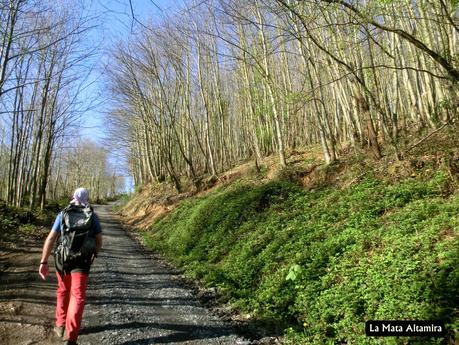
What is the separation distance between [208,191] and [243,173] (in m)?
1.99

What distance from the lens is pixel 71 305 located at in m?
4.16

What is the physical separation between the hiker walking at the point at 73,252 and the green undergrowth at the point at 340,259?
8.36 ft

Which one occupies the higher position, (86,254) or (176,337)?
(86,254)

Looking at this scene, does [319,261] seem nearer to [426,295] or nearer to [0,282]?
[426,295]

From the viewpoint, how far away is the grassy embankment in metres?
4.21

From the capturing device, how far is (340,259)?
569 centimetres

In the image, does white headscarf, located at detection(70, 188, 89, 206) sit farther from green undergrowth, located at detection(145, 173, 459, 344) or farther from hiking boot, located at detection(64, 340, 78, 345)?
green undergrowth, located at detection(145, 173, 459, 344)

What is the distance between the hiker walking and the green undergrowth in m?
2.55

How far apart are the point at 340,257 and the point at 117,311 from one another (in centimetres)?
338

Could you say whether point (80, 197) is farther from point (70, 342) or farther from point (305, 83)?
point (305, 83)

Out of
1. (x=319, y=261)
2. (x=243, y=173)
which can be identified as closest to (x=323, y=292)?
(x=319, y=261)

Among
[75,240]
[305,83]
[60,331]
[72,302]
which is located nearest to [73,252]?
[75,240]

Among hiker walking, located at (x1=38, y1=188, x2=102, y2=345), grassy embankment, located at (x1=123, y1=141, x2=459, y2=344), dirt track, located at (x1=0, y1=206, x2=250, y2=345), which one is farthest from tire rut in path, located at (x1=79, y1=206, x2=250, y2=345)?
grassy embankment, located at (x1=123, y1=141, x2=459, y2=344)

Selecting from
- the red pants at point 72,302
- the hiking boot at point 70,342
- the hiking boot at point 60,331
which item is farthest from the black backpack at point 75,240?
→ the hiking boot at point 70,342
